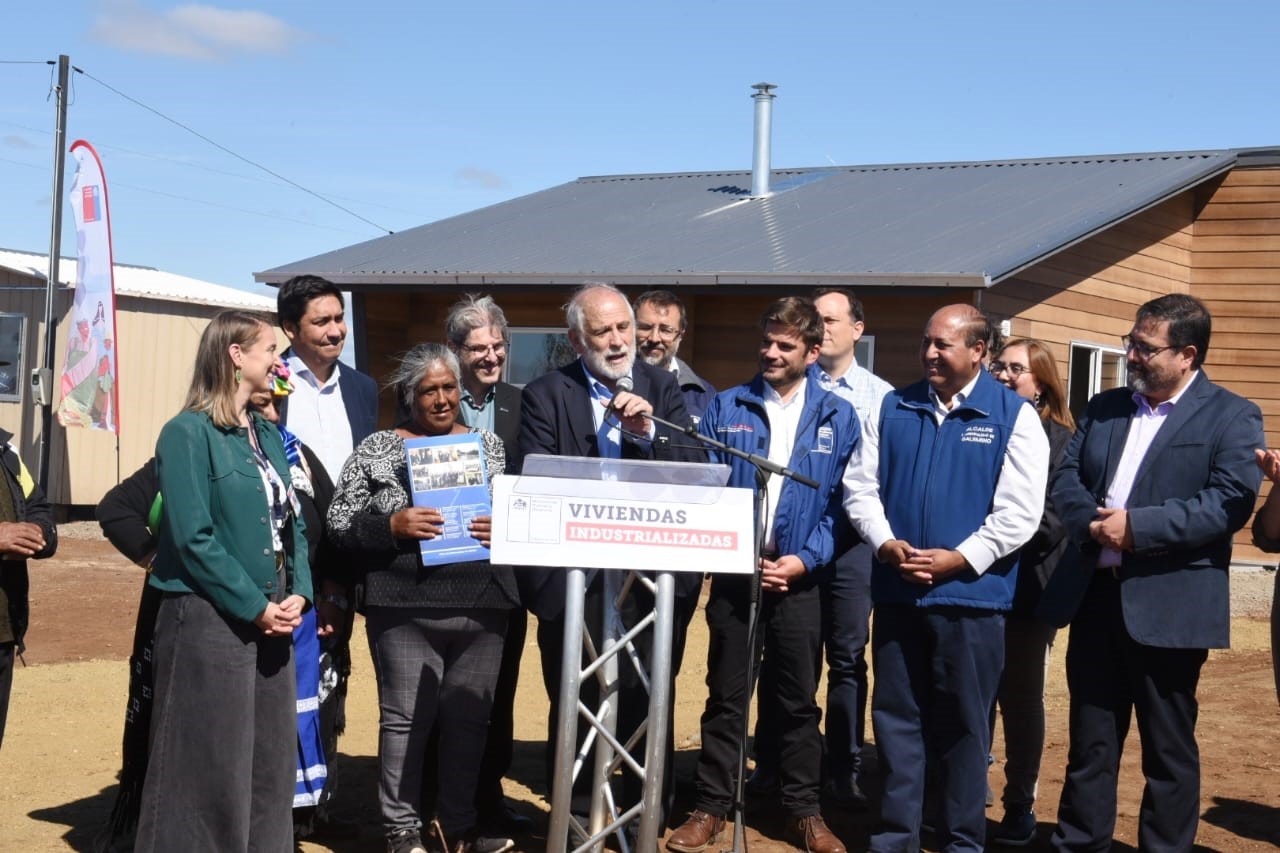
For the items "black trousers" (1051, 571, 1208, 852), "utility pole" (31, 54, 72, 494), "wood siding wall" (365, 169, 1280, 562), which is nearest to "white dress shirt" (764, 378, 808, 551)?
"black trousers" (1051, 571, 1208, 852)

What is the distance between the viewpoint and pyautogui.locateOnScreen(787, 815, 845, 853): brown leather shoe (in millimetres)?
5727

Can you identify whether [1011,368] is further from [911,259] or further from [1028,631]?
[911,259]

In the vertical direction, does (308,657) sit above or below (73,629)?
above

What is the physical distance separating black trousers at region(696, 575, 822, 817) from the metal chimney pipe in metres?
12.5

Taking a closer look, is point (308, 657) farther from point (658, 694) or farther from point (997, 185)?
point (997, 185)

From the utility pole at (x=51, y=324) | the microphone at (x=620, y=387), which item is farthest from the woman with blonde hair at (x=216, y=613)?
the utility pole at (x=51, y=324)

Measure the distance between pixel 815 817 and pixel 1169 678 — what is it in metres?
1.48

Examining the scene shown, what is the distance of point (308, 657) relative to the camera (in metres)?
5.49

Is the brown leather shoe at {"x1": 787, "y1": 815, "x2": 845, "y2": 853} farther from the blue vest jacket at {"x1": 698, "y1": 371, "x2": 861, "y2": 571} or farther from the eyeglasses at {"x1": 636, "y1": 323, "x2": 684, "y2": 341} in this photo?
the eyeglasses at {"x1": 636, "y1": 323, "x2": 684, "y2": 341}

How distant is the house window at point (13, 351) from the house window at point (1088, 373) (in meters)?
13.3

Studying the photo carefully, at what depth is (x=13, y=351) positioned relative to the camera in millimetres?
19297

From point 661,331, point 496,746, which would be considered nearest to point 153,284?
point 661,331

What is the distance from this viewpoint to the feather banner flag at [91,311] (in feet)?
55.3

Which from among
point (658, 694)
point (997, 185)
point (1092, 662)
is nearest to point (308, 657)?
point (658, 694)
